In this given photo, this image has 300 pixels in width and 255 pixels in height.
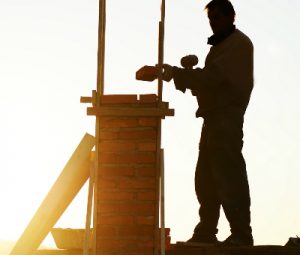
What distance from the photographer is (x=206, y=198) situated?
7.16 m

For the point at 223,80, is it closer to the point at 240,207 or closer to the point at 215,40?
the point at 215,40

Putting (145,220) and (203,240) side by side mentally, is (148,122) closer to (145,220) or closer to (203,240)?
(145,220)

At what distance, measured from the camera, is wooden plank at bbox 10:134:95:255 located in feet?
23.0

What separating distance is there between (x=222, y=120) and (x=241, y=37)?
82 cm

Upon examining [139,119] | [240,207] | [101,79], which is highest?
[101,79]

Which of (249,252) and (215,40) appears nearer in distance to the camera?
(249,252)

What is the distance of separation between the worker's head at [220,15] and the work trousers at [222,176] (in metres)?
0.84

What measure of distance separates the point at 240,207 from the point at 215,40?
1.61 meters

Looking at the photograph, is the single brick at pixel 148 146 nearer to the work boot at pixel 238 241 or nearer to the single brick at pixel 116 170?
the single brick at pixel 116 170

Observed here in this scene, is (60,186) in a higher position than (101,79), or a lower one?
lower

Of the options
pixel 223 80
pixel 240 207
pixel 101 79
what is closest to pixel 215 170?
pixel 240 207

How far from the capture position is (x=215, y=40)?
23.4ft

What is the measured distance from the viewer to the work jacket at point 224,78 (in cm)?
695

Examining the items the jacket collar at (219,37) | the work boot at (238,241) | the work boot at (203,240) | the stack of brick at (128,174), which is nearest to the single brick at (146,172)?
the stack of brick at (128,174)
